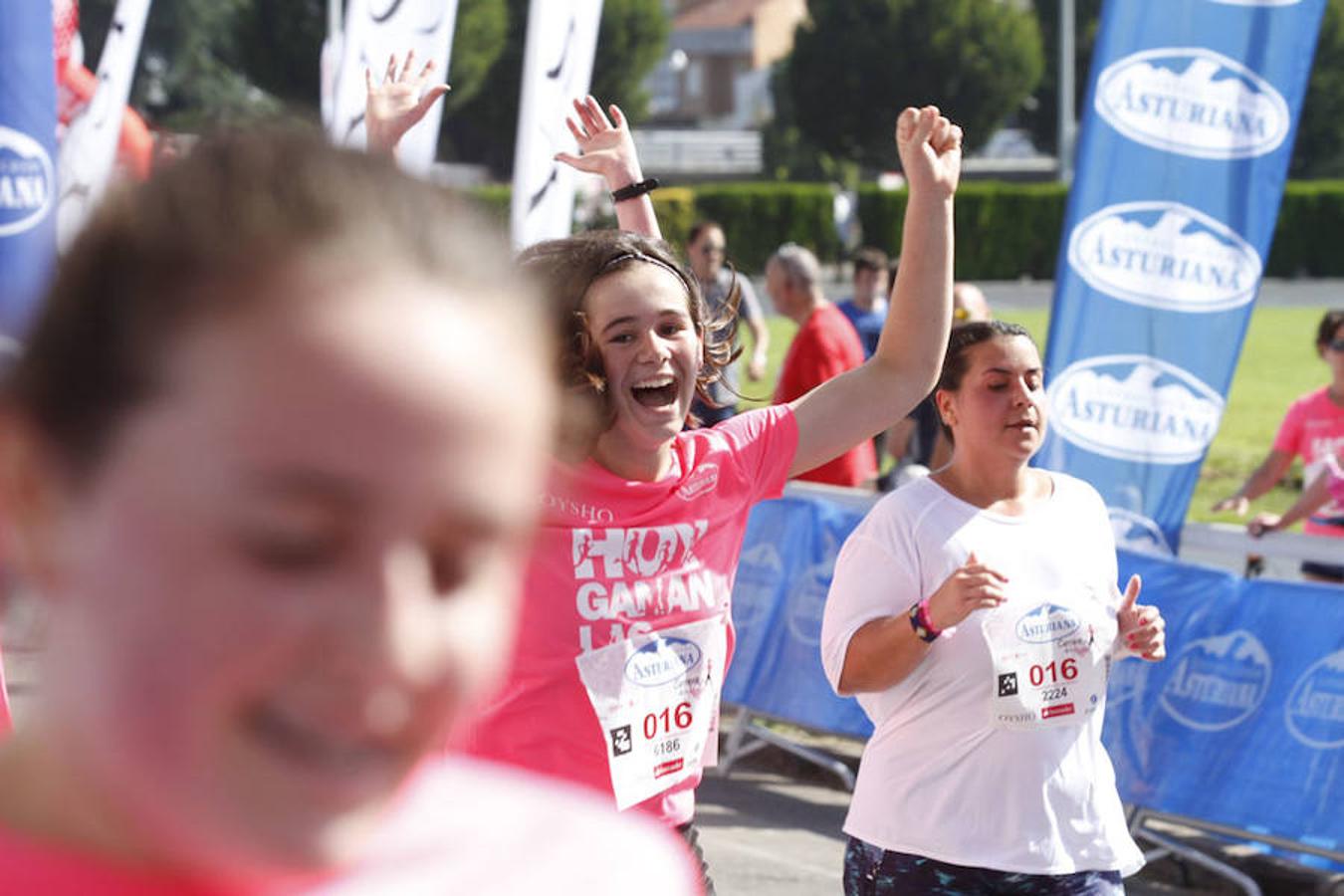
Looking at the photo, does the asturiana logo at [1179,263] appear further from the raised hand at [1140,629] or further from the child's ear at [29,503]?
the child's ear at [29,503]

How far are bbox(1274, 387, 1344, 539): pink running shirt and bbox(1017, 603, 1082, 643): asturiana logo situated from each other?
14.8 ft

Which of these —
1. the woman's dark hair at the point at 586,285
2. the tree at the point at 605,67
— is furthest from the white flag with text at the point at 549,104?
the tree at the point at 605,67

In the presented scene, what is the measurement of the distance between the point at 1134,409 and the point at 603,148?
3.60 meters

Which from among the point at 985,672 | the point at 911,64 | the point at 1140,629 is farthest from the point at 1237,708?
the point at 911,64

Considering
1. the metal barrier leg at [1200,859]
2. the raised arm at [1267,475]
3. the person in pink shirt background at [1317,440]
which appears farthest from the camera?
the raised arm at [1267,475]

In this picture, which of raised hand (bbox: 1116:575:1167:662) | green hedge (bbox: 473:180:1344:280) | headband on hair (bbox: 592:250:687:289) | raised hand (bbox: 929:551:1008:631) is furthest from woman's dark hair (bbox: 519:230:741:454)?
green hedge (bbox: 473:180:1344:280)

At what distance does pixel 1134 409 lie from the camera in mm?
6977

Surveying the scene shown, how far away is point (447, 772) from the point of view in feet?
3.43

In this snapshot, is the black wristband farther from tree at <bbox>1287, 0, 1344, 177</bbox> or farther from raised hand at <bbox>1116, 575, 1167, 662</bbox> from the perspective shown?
tree at <bbox>1287, 0, 1344, 177</bbox>

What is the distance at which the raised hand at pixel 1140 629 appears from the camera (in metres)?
4.12

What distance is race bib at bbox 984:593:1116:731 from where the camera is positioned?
3.95m

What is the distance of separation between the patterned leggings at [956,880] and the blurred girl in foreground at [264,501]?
322 centimetres

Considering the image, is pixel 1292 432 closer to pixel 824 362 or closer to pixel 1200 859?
pixel 824 362

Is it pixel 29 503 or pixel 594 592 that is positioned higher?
pixel 29 503
